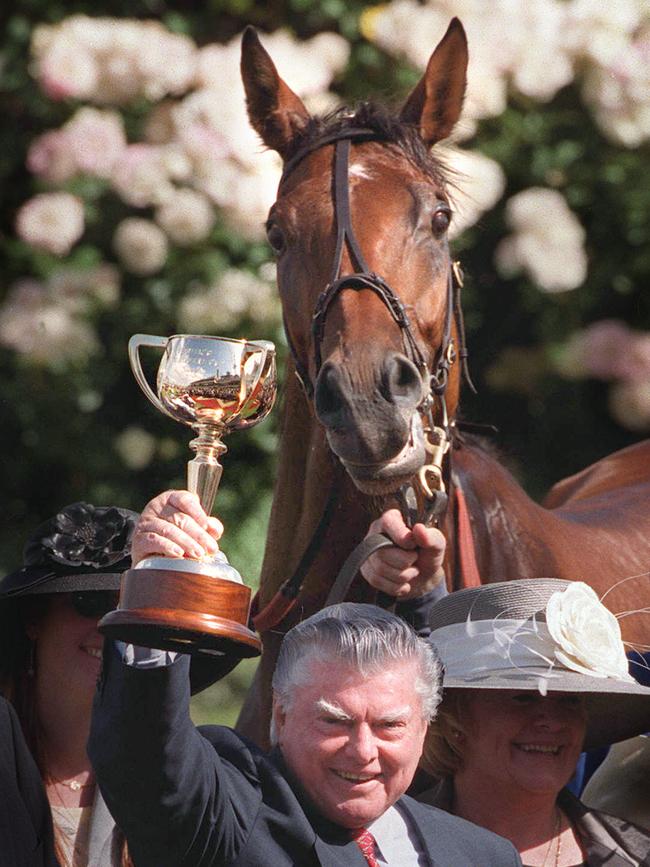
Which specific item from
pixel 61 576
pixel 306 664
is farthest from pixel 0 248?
pixel 306 664

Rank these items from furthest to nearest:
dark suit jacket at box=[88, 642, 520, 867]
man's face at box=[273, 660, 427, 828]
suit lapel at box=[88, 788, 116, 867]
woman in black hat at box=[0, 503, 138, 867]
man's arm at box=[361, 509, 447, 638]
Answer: man's arm at box=[361, 509, 447, 638]
woman in black hat at box=[0, 503, 138, 867]
suit lapel at box=[88, 788, 116, 867]
man's face at box=[273, 660, 427, 828]
dark suit jacket at box=[88, 642, 520, 867]

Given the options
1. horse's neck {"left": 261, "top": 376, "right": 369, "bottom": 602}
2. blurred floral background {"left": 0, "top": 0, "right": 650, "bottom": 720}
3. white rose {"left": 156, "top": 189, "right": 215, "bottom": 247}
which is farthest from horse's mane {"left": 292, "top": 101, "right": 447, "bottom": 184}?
white rose {"left": 156, "top": 189, "right": 215, "bottom": 247}

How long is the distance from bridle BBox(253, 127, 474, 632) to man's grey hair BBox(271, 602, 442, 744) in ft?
3.05

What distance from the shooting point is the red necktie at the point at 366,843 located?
8.57 ft

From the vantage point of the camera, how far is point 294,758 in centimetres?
261

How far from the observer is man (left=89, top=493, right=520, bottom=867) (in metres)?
2.39

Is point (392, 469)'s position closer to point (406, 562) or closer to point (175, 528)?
point (406, 562)

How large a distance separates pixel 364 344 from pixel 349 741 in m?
1.25

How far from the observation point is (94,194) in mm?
6773

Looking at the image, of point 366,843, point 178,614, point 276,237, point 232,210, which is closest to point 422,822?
point 366,843

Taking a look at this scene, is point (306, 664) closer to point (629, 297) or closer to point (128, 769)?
point (128, 769)

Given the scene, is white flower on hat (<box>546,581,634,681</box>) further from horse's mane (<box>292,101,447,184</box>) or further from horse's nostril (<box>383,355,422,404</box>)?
horse's mane (<box>292,101,447,184</box>)

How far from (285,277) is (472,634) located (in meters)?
1.23

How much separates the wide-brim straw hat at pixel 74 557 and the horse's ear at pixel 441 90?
1.49 m
